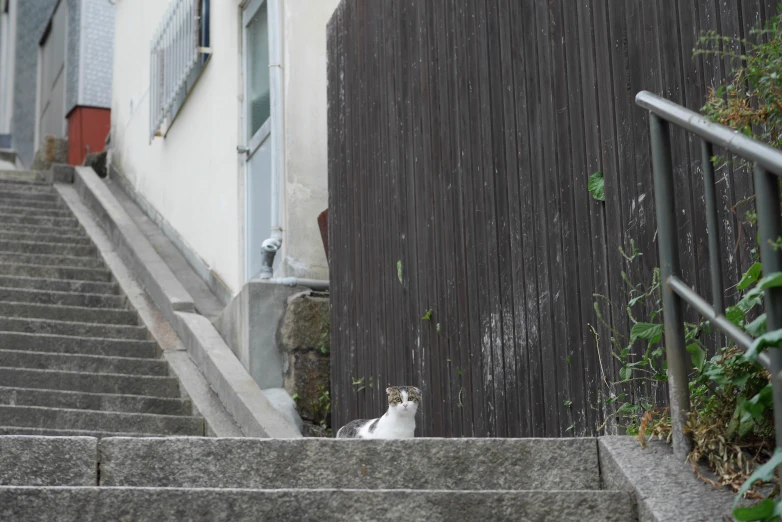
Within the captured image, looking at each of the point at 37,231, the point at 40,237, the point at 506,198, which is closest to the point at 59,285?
the point at 40,237

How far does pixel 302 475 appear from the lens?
311 centimetres

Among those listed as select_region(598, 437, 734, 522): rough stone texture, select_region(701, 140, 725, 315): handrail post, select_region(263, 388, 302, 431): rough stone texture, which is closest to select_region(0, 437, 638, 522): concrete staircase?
select_region(598, 437, 734, 522): rough stone texture

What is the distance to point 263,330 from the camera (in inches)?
294

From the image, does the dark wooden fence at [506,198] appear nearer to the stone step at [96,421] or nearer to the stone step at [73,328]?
the stone step at [96,421]

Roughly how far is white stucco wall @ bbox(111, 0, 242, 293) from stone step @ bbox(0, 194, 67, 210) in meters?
0.88

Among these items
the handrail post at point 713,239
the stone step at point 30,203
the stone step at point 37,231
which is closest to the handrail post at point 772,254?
the handrail post at point 713,239

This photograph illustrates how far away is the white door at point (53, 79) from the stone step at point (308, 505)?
48.9 ft

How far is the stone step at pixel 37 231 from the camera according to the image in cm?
1091

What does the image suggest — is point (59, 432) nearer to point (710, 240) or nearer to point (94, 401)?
point (94, 401)

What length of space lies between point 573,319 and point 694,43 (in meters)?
1.09

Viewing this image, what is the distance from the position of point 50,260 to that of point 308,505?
8.24 m

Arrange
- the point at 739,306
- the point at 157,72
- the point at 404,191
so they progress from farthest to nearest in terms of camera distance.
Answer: the point at 157,72
the point at 404,191
the point at 739,306

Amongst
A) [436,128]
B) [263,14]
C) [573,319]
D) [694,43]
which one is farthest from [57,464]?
[263,14]

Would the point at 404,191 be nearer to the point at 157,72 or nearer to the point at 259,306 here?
the point at 259,306
